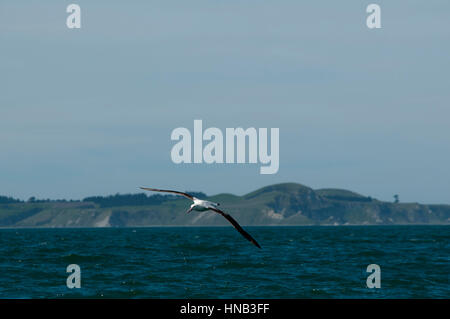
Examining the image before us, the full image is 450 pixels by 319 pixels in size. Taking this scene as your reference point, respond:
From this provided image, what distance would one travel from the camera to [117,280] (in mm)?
45812

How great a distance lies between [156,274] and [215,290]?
8792 millimetres

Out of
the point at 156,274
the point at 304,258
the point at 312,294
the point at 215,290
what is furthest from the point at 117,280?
the point at 304,258
